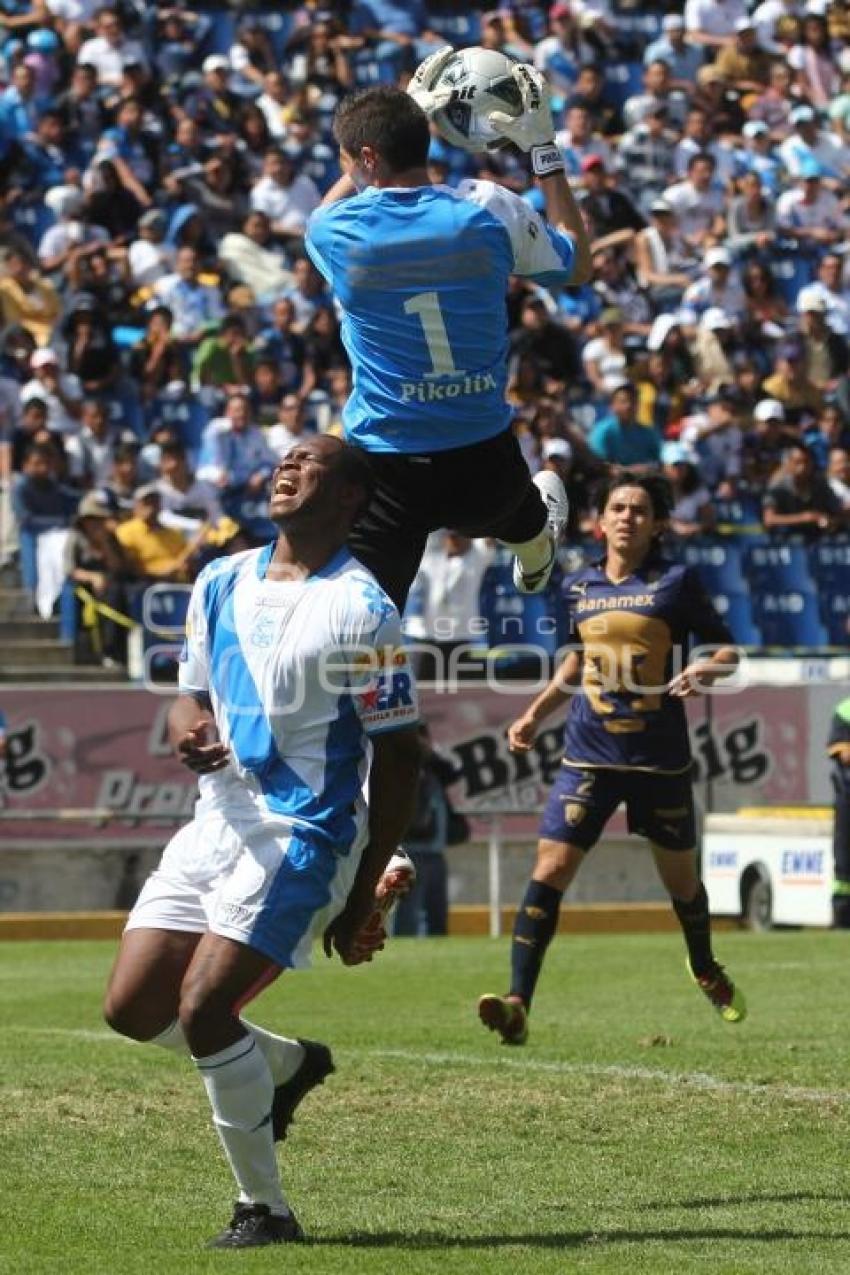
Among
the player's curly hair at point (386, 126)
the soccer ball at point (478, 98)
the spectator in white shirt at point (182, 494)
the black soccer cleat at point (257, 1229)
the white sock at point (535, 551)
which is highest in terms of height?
the soccer ball at point (478, 98)

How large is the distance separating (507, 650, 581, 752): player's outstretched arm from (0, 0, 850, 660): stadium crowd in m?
8.77

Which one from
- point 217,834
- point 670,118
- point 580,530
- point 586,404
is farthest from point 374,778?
point 670,118

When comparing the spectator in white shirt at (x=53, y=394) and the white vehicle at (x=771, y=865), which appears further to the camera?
the spectator in white shirt at (x=53, y=394)

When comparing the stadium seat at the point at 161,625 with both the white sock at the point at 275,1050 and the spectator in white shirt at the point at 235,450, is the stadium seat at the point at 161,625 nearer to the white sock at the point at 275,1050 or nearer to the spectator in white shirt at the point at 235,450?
the spectator in white shirt at the point at 235,450

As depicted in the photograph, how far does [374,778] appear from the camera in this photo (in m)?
6.80

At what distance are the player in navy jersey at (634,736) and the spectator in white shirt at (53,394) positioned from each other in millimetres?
11354

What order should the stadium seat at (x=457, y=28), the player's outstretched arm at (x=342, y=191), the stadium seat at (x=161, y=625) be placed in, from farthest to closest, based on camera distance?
1. the stadium seat at (x=457, y=28)
2. the stadium seat at (x=161, y=625)
3. the player's outstretched arm at (x=342, y=191)

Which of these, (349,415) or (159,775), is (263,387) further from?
(349,415)

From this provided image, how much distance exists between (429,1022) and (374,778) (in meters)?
5.52

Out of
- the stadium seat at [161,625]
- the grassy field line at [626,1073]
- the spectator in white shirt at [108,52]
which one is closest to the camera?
the grassy field line at [626,1073]

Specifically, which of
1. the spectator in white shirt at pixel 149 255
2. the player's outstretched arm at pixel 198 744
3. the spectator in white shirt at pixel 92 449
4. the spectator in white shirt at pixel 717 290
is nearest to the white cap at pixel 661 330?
the spectator in white shirt at pixel 717 290

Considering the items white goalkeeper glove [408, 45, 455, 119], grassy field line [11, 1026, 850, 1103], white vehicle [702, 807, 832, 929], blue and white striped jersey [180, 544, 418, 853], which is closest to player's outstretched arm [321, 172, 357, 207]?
white goalkeeper glove [408, 45, 455, 119]

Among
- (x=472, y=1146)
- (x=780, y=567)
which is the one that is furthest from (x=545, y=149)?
(x=780, y=567)

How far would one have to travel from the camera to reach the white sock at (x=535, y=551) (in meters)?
8.80
